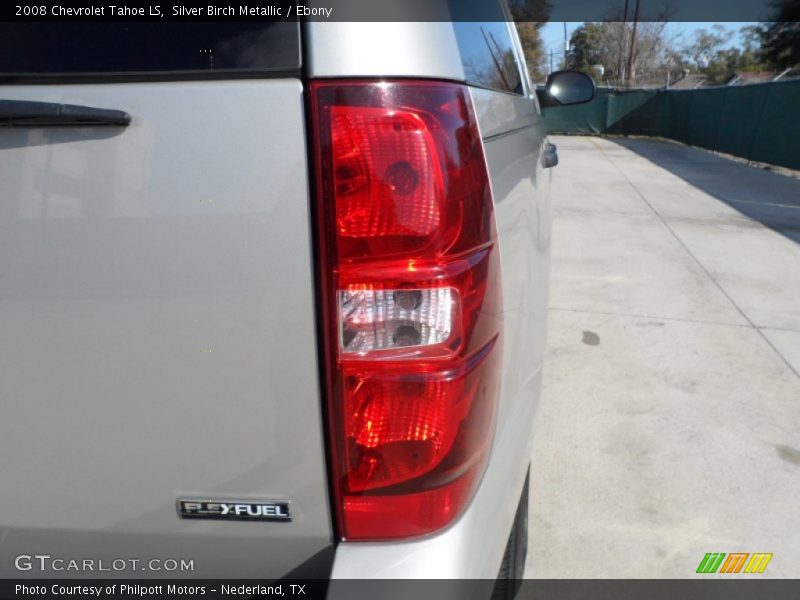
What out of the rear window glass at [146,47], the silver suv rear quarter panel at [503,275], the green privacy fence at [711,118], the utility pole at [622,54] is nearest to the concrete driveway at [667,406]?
the silver suv rear quarter panel at [503,275]

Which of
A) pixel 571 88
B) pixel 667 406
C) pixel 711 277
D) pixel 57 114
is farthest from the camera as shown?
pixel 711 277

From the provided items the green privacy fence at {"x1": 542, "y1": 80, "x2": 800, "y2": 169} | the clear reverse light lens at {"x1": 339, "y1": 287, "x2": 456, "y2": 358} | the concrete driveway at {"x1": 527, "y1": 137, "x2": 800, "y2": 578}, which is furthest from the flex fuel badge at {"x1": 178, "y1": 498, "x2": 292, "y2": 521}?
the green privacy fence at {"x1": 542, "y1": 80, "x2": 800, "y2": 169}

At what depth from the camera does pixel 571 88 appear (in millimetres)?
3447

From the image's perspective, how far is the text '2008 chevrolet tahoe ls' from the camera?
1.06 metres

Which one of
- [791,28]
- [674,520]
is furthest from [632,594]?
[791,28]

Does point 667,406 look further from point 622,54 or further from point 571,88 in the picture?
point 622,54

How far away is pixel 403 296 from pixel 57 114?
608 millimetres

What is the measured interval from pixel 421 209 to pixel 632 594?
1.86 meters

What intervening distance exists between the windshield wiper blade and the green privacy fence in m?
7.46

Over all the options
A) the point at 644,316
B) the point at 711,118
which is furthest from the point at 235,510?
the point at 711,118

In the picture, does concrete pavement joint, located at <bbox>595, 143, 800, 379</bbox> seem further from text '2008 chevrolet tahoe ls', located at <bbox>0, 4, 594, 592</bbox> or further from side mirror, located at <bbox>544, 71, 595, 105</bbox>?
text '2008 chevrolet tahoe ls', located at <bbox>0, 4, 594, 592</bbox>

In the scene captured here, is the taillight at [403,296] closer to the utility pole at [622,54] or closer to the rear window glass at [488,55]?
the rear window glass at [488,55]

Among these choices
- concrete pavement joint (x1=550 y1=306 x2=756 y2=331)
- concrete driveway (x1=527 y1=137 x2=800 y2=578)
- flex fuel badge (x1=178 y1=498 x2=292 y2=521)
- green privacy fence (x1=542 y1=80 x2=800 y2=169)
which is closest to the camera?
flex fuel badge (x1=178 y1=498 x2=292 y2=521)

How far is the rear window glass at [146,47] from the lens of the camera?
1052 millimetres
